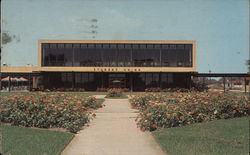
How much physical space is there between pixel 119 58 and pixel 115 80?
3.43m

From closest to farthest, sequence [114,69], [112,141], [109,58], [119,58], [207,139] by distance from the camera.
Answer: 1. [207,139]
2. [112,141]
3. [114,69]
4. [109,58]
5. [119,58]

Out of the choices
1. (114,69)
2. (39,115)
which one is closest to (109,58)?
(114,69)

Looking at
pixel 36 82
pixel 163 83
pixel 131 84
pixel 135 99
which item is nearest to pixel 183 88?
pixel 163 83

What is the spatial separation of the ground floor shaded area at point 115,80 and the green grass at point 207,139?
2960 centimetres

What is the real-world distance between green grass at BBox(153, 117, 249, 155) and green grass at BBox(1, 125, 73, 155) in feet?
9.78

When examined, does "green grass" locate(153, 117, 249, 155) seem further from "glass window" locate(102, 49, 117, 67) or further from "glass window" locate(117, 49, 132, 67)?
"glass window" locate(102, 49, 117, 67)

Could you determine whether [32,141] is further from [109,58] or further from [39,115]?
[109,58]

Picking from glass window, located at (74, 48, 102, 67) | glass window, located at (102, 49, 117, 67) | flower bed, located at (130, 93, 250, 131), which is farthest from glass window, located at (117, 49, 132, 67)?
flower bed, located at (130, 93, 250, 131)

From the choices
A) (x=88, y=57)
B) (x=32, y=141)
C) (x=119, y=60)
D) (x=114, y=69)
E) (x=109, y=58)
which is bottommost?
(x=32, y=141)

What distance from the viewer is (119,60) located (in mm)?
39344

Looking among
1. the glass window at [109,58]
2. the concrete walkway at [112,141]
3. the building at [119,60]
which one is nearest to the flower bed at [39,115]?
the concrete walkway at [112,141]

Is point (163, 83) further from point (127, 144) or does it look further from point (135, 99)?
point (127, 144)

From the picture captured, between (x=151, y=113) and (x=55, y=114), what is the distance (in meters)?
3.76

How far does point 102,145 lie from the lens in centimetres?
775
